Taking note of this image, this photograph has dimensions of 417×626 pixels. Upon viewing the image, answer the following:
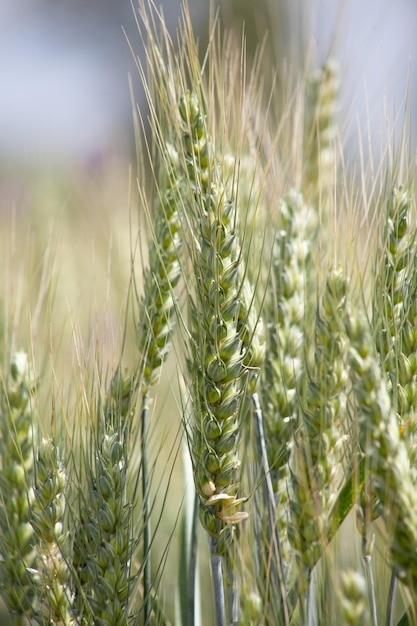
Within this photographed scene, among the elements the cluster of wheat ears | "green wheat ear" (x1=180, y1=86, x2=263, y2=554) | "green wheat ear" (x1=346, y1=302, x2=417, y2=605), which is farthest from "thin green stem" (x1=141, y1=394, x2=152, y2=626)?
"green wheat ear" (x1=346, y1=302, x2=417, y2=605)

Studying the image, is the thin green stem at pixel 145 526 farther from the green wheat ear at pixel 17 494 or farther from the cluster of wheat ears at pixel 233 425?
the green wheat ear at pixel 17 494

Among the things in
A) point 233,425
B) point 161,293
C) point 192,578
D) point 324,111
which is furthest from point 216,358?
point 324,111

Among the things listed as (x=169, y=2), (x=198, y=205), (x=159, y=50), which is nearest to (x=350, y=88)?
(x=159, y=50)

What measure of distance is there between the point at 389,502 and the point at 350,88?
3.08 feet

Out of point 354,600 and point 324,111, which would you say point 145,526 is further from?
point 324,111

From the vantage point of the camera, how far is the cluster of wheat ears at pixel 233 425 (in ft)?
2.23

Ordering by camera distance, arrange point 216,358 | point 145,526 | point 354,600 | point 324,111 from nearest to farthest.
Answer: point 354,600
point 216,358
point 145,526
point 324,111

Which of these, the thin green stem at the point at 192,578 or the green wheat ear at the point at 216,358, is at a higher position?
the green wheat ear at the point at 216,358

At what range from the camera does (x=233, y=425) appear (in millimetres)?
699

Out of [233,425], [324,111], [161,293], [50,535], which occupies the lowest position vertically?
[50,535]

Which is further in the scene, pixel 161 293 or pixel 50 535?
pixel 161 293

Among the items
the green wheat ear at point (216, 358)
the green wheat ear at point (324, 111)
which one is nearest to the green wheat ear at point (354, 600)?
the green wheat ear at point (216, 358)

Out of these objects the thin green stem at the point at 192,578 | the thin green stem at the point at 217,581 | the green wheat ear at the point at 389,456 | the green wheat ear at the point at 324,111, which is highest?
the green wheat ear at the point at 324,111

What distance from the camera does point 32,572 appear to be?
30.5 inches
